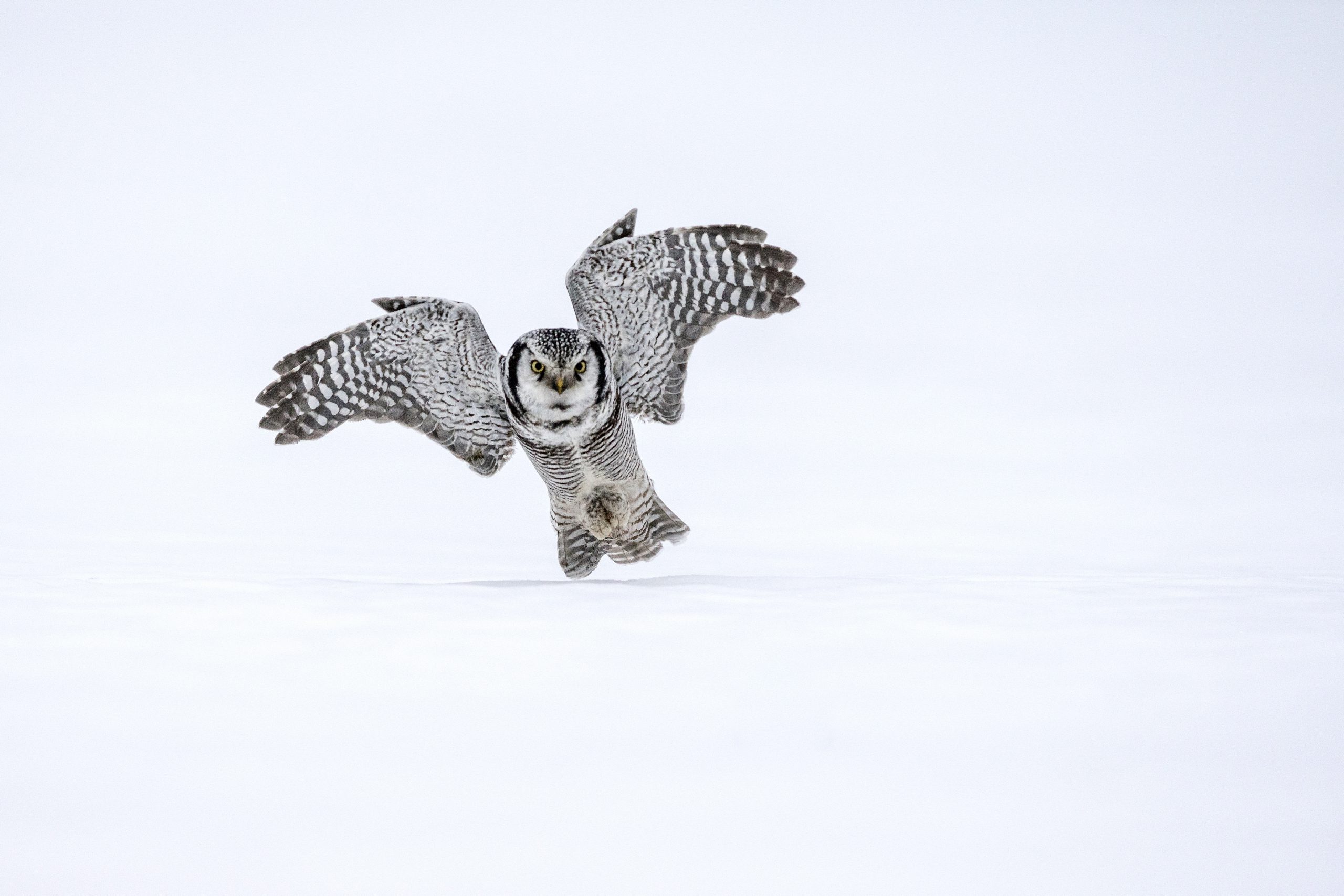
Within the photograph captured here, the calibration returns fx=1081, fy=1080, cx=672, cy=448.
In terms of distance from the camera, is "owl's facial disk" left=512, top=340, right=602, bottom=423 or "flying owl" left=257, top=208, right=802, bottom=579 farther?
"flying owl" left=257, top=208, right=802, bottom=579

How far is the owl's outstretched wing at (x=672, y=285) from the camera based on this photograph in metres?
3.67

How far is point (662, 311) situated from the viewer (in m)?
3.82

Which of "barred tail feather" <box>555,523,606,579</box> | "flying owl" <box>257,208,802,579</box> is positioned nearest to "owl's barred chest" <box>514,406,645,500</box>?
"flying owl" <box>257,208,802,579</box>

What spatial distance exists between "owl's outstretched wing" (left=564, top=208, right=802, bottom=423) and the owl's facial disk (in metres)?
0.30

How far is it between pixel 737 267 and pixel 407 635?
1946 mm

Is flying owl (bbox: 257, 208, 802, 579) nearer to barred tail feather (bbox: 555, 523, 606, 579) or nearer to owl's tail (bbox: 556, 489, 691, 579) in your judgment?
owl's tail (bbox: 556, 489, 691, 579)

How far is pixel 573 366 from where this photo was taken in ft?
11.4

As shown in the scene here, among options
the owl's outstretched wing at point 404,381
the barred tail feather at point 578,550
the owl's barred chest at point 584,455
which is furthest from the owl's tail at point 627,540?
the owl's outstretched wing at point 404,381

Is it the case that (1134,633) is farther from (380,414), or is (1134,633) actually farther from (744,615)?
(380,414)

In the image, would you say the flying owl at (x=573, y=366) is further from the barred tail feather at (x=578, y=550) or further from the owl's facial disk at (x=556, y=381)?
the barred tail feather at (x=578, y=550)

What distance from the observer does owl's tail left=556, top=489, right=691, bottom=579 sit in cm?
432

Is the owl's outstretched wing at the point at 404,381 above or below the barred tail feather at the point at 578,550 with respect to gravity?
above

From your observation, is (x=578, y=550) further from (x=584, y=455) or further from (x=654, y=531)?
(x=584, y=455)

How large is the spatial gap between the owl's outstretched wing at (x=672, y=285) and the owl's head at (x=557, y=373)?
8.8 inches
